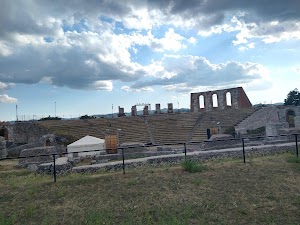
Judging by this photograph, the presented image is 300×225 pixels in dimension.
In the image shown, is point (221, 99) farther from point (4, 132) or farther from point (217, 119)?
point (4, 132)

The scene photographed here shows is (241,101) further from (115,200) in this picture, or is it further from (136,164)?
(115,200)

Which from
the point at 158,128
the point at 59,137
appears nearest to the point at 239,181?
the point at 59,137

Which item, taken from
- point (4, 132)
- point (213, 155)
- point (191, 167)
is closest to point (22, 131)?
point (4, 132)

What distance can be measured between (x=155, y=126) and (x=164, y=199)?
127 ft

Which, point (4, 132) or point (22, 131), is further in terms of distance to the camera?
point (22, 131)

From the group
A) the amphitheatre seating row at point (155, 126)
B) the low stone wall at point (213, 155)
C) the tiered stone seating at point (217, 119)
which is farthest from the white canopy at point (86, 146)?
the tiered stone seating at point (217, 119)

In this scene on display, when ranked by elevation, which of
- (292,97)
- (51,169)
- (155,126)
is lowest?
(51,169)

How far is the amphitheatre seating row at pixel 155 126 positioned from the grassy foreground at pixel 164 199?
28.2 meters

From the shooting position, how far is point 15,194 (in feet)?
31.8

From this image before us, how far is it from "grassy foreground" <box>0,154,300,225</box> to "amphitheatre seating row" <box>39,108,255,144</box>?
28204 mm

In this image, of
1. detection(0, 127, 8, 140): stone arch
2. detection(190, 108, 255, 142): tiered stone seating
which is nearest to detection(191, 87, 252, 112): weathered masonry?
detection(190, 108, 255, 142): tiered stone seating

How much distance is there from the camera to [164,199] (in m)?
8.45

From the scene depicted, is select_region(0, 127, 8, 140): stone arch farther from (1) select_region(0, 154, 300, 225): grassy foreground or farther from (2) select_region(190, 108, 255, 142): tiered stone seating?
(1) select_region(0, 154, 300, 225): grassy foreground

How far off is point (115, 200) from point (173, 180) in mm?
2530
